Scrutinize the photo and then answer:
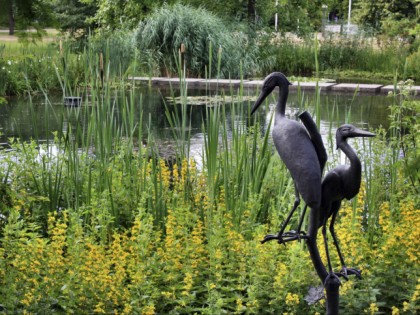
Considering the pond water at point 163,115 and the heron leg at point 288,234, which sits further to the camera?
the pond water at point 163,115

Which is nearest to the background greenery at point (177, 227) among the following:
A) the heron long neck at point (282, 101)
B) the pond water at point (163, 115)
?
the heron long neck at point (282, 101)

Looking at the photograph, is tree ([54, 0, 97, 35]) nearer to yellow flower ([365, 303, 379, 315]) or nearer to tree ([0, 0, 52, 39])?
tree ([0, 0, 52, 39])

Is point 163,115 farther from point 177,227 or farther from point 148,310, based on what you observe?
point 148,310

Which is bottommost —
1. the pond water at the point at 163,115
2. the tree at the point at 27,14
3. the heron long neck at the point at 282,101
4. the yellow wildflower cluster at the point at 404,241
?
the pond water at the point at 163,115

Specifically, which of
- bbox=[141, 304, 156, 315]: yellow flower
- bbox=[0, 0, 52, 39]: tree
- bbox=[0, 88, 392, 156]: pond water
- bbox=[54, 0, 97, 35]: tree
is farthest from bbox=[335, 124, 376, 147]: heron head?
bbox=[54, 0, 97, 35]: tree

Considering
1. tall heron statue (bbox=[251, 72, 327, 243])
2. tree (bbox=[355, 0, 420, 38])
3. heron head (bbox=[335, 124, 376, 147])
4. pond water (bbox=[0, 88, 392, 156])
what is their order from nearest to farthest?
tall heron statue (bbox=[251, 72, 327, 243]) → heron head (bbox=[335, 124, 376, 147]) → pond water (bbox=[0, 88, 392, 156]) → tree (bbox=[355, 0, 420, 38])

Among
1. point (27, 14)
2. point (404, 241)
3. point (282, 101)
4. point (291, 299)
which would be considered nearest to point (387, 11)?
point (404, 241)

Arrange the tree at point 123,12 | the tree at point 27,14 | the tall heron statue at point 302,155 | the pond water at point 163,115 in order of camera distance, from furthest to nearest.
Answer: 1. the tree at point 123,12
2. the pond water at point 163,115
3. the tree at point 27,14
4. the tall heron statue at point 302,155

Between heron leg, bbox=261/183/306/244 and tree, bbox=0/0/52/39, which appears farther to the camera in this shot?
tree, bbox=0/0/52/39

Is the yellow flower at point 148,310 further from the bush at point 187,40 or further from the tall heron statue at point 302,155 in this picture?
the bush at point 187,40

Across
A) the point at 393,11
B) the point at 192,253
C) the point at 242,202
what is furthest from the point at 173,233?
the point at 393,11

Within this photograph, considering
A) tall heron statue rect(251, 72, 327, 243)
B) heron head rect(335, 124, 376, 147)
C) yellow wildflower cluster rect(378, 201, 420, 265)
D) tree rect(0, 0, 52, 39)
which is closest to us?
tall heron statue rect(251, 72, 327, 243)

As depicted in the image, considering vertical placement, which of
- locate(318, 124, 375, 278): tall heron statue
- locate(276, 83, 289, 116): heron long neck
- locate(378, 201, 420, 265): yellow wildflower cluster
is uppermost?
locate(276, 83, 289, 116): heron long neck

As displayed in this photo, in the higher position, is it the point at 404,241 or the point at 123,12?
the point at 123,12
